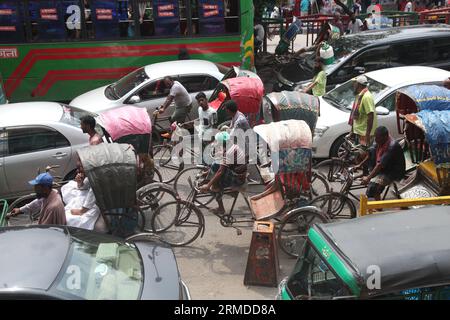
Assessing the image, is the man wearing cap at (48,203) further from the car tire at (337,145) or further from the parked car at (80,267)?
the car tire at (337,145)

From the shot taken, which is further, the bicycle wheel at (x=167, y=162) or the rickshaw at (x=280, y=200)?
the bicycle wheel at (x=167, y=162)

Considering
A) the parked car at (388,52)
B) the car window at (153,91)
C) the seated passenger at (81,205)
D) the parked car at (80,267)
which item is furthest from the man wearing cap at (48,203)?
the parked car at (388,52)

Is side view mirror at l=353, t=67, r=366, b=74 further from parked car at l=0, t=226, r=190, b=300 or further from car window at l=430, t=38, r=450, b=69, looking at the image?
parked car at l=0, t=226, r=190, b=300

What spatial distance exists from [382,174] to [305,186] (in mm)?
1104

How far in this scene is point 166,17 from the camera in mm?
13289

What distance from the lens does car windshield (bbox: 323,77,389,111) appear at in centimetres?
1011

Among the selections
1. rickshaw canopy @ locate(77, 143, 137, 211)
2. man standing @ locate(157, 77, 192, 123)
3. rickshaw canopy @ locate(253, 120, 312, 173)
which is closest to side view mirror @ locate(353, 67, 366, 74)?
man standing @ locate(157, 77, 192, 123)

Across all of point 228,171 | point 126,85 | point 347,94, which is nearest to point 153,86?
point 126,85

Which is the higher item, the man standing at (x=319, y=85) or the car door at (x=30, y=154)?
the man standing at (x=319, y=85)

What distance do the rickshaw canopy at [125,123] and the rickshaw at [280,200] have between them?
3.93 ft

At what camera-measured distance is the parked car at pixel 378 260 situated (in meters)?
4.20

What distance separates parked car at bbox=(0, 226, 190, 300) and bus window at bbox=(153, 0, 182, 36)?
348 inches

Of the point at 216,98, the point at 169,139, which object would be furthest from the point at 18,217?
the point at 216,98

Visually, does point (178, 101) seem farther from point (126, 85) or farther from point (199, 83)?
point (126, 85)
